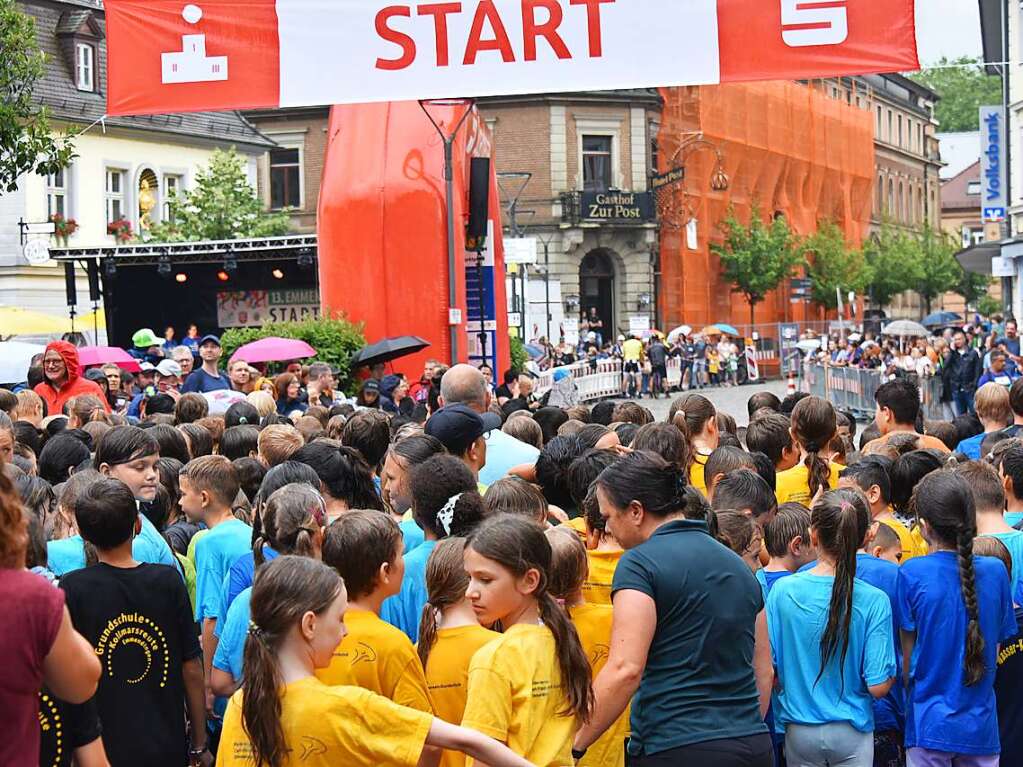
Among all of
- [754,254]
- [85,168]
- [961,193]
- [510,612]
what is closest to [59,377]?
[510,612]

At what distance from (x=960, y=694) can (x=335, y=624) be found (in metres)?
2.51

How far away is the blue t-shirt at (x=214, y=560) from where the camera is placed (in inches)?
238

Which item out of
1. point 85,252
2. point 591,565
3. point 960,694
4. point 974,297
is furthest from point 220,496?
point 974,297

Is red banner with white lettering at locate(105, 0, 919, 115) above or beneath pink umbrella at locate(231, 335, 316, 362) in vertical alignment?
above

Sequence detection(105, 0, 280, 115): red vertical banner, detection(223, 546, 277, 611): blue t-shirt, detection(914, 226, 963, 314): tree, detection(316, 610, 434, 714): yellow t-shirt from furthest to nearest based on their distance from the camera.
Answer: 1. detection(914, 226, 963, 314): tree
2. detection(105, 0, 280, 115): red vertical banner
3. detection(223, 546, 277, 611): blue t-shirt
4. detection(316, 610, 434, 714): yellow t-shirt

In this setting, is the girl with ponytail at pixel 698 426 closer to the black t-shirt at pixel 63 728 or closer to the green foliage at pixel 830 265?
the black t-shirt at pixel 63 728

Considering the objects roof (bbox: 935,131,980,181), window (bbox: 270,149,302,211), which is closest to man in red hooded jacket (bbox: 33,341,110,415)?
window (bbox: 270,149,302,211)

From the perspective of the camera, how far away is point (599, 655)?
493 cm

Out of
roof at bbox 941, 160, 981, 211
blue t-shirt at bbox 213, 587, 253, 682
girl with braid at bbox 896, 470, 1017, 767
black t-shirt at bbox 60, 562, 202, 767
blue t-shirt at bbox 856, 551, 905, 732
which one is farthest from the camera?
roof at bbox 941, 160, 981, 211

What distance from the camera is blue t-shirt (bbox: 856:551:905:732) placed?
18.2ft

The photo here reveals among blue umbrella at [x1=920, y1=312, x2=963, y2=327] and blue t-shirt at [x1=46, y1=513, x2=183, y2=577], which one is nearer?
blue t-shirt at [x1=46, y1=513, x2=183, y2=577]

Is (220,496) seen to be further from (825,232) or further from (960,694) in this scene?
→ (825,232)

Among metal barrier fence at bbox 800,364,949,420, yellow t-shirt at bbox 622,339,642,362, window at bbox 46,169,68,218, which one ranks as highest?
window at bbox 46,169,68,218

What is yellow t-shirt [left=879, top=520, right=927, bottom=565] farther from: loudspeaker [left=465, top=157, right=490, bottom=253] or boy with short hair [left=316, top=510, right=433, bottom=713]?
loudspeaker [left=465, top=157, right=490, bottom=253]
